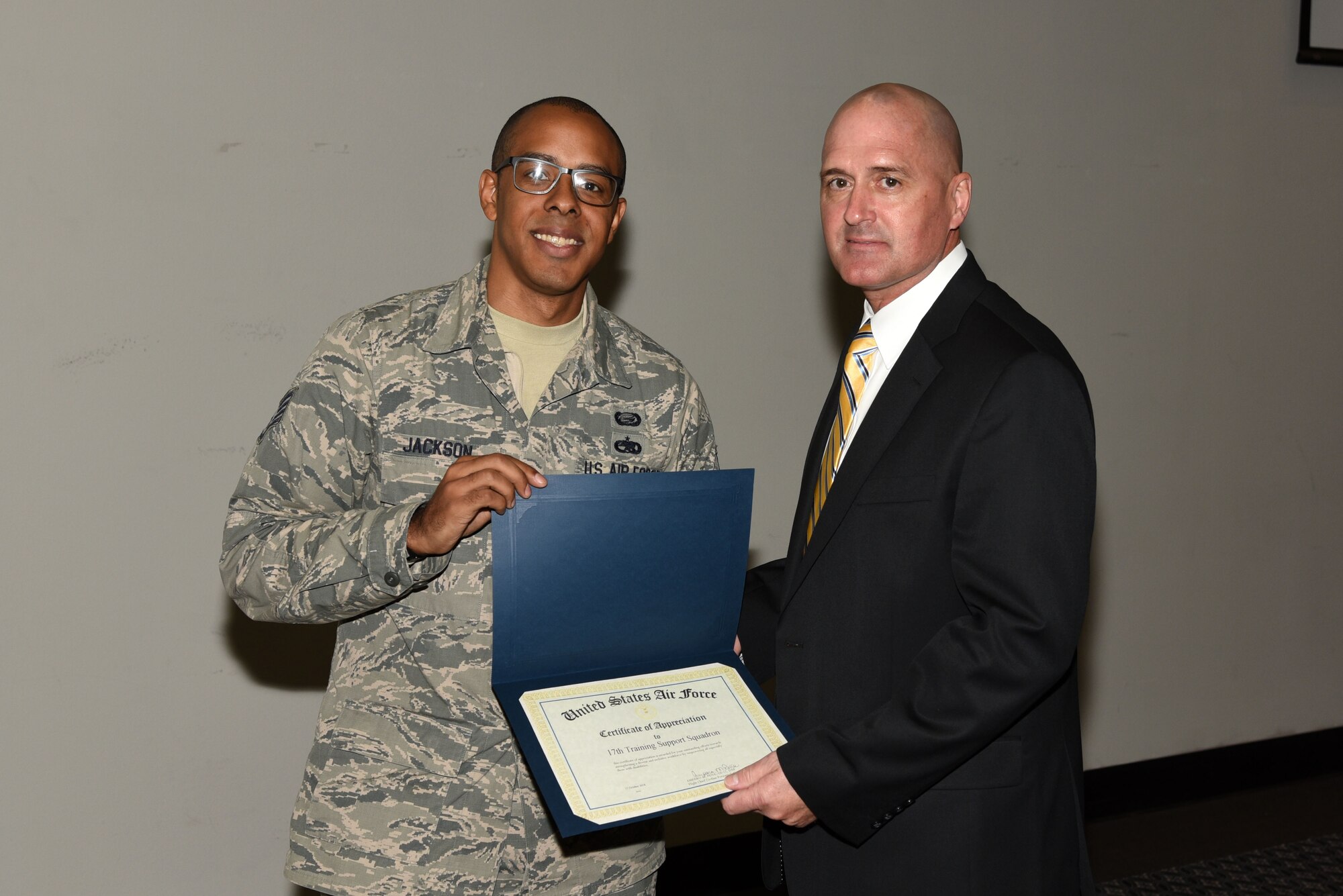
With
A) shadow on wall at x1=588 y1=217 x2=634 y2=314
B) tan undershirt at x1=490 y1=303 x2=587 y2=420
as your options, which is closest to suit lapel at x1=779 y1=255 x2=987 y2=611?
tan undershirt at x1=490 y1=303 x2=587 y2=420

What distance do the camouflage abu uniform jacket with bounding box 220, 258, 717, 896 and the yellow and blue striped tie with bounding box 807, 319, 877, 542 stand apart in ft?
1.19

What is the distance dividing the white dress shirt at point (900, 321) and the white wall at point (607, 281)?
4.41ft

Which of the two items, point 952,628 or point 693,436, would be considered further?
point 693,436

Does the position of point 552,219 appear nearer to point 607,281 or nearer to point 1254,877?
point 607,281

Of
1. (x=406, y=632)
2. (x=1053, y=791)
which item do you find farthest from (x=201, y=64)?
(x=1053, y=791)

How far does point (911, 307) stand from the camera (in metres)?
1.71

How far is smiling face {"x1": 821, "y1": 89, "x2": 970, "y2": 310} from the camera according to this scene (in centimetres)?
166

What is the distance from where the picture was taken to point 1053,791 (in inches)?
61.3

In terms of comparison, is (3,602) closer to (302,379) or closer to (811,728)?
(302,379)

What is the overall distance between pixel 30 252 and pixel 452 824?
158 centimetres

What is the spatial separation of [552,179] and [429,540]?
0.62m

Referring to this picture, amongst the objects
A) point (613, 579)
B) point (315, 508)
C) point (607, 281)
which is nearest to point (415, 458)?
point (315, 508)

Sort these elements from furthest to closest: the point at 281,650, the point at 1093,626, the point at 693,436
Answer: the point at 1093,626
the point at 281,650
the point at 693,436

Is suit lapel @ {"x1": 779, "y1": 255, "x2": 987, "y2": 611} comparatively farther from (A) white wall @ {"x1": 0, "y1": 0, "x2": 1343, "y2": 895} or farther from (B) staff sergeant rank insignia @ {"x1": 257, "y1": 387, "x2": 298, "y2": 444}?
(A) white wall @ {"x1": 0, "y1": 0, "x2": 1343, "y2": 895}
